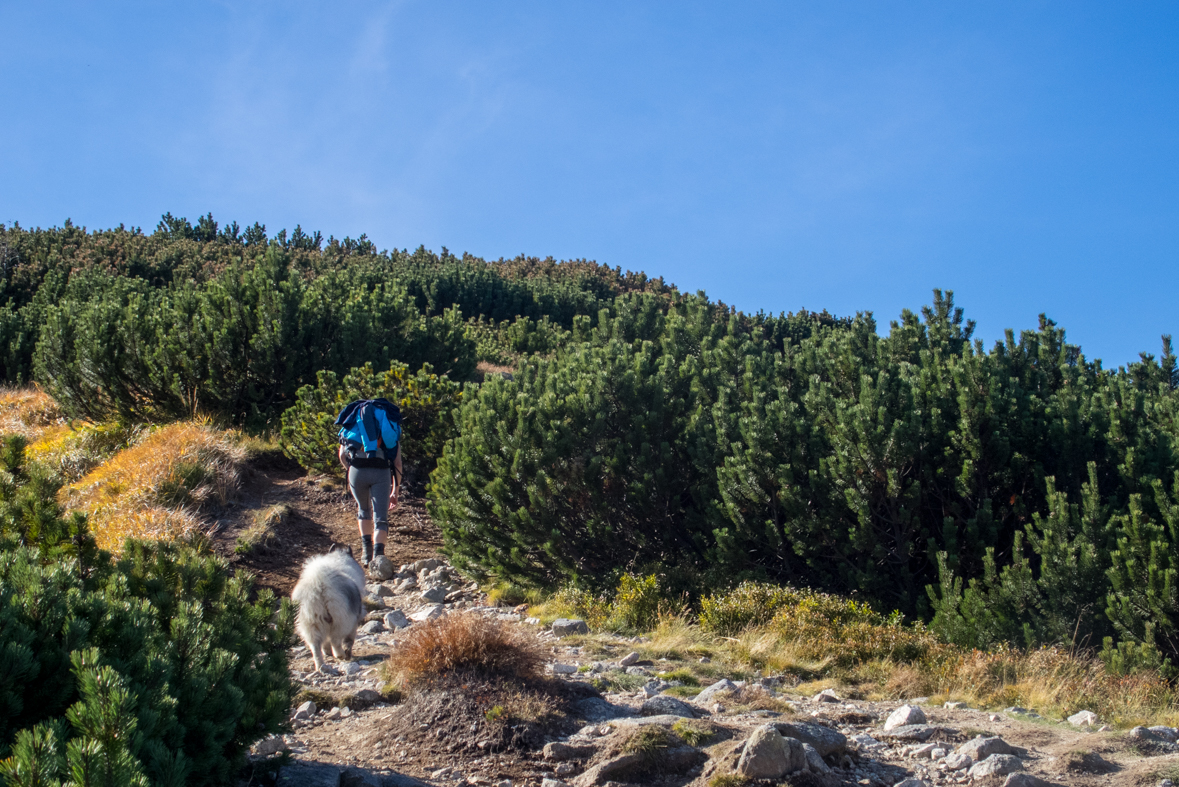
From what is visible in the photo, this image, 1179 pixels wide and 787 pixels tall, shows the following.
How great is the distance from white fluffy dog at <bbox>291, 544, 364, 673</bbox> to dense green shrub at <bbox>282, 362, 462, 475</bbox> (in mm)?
5284

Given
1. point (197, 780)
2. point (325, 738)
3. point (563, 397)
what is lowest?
point (325, 738)

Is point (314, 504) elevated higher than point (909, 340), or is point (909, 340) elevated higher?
point (909, 340)

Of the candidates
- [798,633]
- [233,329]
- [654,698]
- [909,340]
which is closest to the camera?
[654,698]

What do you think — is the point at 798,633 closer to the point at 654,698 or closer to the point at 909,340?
the point at 654,698

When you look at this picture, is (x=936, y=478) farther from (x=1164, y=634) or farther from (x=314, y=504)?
(x=314, y=504)

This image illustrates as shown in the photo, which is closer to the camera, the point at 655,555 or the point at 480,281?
the point at 655,555

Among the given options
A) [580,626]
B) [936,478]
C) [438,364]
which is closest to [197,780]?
[580,626]

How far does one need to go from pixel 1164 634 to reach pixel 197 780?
6.78m

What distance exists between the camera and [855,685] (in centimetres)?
626

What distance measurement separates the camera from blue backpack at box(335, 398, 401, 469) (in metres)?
8.60

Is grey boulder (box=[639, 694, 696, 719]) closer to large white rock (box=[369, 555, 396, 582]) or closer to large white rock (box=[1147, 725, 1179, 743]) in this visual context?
large white rock (box=[1147, 725, 1179, 743])

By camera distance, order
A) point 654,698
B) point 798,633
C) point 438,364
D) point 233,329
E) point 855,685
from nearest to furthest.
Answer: point 654,698
point 855,685
point 798,633
point 233,329
point 438,364

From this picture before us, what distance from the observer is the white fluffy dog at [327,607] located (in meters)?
5.78

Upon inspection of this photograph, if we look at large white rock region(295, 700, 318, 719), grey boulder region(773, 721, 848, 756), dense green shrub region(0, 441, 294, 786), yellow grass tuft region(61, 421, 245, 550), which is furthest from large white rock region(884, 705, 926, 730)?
yellow grass tuft region(61, 421, 245, 550)
